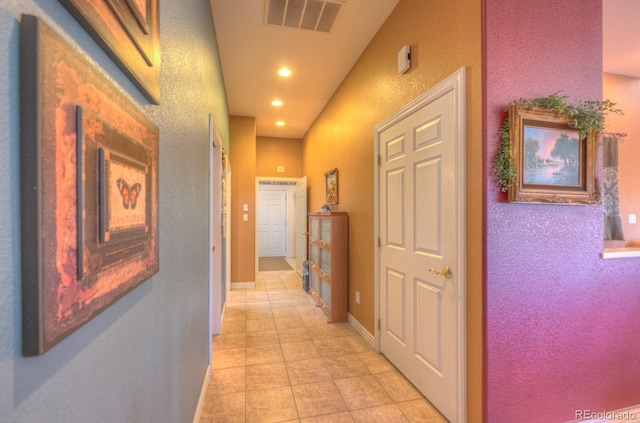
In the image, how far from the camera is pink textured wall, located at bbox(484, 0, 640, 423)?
1.51 m

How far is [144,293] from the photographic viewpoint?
0.93 meters

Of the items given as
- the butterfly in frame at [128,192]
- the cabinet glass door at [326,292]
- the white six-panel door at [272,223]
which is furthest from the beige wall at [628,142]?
the white six-panel door at [272,223]

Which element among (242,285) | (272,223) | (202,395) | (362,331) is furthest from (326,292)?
(272,223)

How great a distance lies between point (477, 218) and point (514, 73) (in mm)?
801

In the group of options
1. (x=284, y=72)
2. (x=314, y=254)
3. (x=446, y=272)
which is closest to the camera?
(x=446, y=272)

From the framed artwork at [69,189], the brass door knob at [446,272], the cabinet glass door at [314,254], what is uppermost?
the framed artwork at [69,189]

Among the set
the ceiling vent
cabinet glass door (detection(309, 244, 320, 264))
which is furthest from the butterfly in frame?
cabinet glass door (detection(309, 244, 320, 264))

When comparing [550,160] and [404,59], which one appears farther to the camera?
[404,59]

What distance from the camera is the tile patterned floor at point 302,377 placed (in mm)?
1876

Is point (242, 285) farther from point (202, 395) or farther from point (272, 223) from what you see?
point (272, 223)

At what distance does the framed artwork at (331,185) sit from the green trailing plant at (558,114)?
2523 millimetres

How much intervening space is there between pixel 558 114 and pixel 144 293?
212cm

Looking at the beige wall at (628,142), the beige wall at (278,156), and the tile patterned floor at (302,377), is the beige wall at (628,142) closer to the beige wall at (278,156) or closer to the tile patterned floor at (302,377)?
the tile patterned floor at (302,377)

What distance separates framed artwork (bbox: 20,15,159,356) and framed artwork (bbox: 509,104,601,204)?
5.52ft
